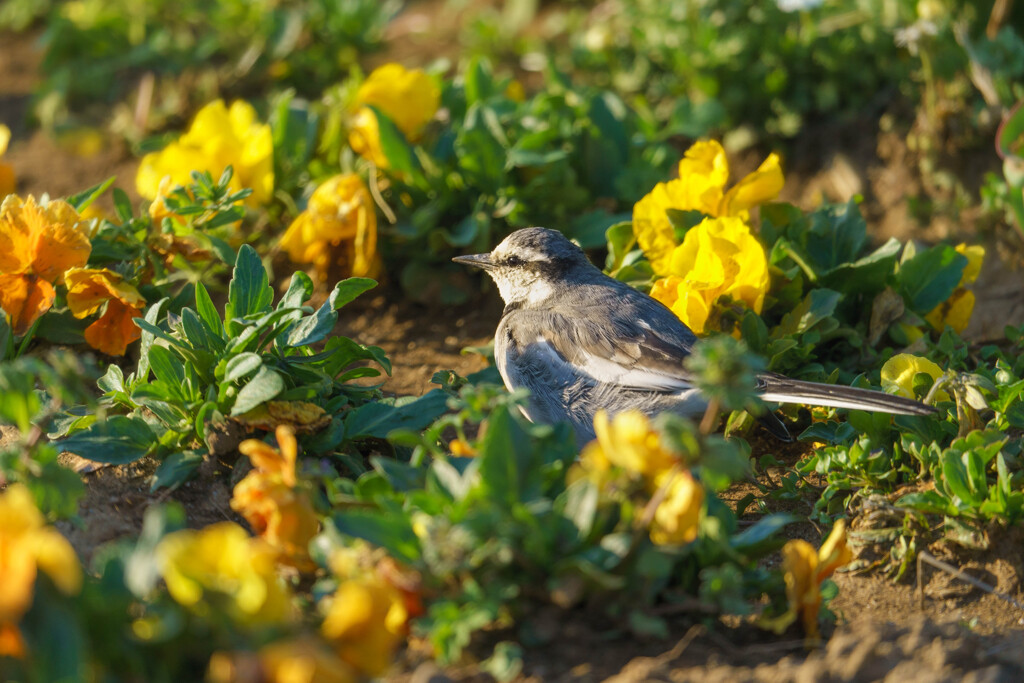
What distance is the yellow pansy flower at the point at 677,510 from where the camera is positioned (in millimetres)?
2193

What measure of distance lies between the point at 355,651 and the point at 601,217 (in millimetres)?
3026

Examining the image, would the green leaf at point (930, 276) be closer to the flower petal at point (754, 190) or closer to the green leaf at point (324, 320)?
the flower petal at point (754, 190)

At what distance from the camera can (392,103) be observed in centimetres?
458

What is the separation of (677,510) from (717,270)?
1.56m

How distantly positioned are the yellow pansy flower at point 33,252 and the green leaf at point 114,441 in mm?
578

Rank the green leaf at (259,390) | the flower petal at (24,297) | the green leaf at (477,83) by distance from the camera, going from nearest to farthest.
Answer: the green leaf at (259,390)
the flower petal at (24,297)
the green leaf at (477,83)

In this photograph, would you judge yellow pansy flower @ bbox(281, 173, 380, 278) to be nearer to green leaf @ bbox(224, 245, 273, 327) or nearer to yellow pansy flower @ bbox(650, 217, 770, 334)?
green leaf @ bbox(224, 245, 273, 327)

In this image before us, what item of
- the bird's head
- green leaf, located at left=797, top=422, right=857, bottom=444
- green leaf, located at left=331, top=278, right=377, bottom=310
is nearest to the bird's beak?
the bird's head

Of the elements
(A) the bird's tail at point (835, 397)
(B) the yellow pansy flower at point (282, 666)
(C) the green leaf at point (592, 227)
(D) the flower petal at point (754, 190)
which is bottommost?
(C) the green leaf at point (592, 227)

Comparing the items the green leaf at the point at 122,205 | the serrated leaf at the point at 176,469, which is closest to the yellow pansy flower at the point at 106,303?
the green leaf at the point at 122,205

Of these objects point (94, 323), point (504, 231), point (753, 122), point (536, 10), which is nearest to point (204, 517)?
point (94, 323)

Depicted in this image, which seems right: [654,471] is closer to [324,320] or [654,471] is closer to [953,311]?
[324,320]

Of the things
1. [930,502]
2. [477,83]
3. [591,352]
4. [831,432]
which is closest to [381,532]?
[591,352]

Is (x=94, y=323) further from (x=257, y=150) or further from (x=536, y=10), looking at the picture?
(x=536, y=10)
